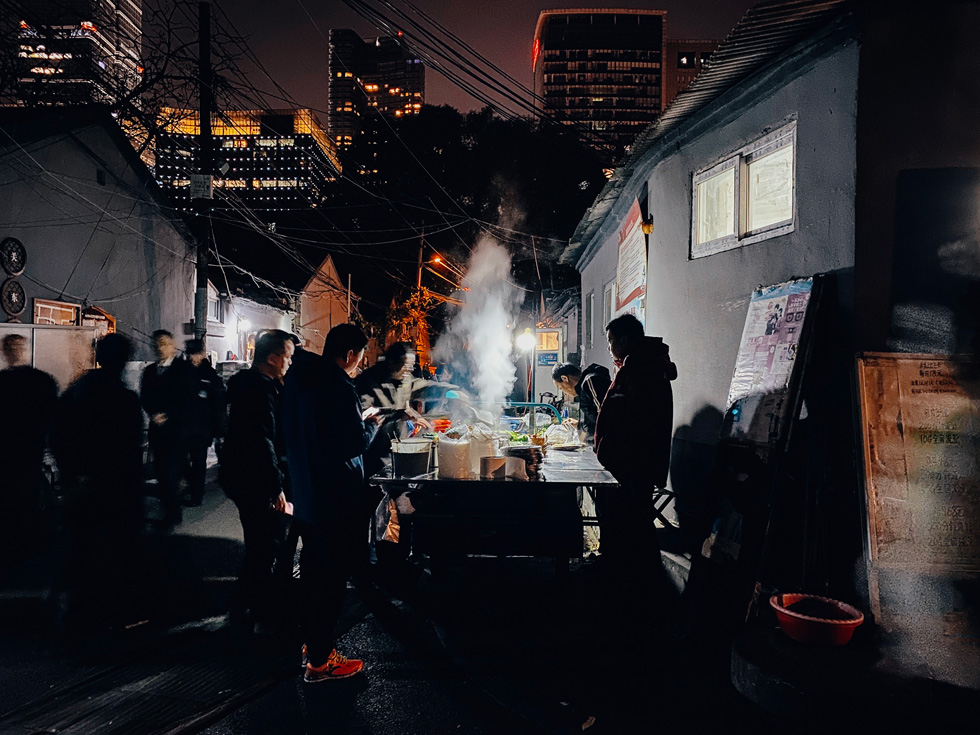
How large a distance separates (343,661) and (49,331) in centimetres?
684

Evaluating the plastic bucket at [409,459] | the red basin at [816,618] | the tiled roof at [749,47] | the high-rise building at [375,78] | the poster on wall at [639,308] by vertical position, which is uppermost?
the high-rise building at [375,78]

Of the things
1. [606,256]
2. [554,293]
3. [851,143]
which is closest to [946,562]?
[851,143]

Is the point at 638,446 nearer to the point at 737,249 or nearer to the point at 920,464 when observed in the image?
the point at 920,464

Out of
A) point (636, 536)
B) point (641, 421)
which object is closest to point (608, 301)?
point (641, 421)

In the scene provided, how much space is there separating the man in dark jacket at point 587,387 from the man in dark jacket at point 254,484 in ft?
10.9

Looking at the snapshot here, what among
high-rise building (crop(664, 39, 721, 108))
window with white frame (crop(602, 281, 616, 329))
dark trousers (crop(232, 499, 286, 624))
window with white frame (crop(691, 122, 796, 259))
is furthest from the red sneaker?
high-rise building (crop(664, 39, 721, 108))

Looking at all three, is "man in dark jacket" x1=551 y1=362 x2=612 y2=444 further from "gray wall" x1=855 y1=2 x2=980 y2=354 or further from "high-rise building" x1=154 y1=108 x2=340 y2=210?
"high-rise building" x1=154 y1=108 x2=340 y2=210

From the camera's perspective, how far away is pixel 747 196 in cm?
599

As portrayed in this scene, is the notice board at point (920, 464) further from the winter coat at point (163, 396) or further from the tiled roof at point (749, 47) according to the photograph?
the winter coat at point (163, 396)

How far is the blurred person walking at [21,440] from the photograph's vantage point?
6.44 metres

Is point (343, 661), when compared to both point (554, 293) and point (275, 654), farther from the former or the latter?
point (554, 293)

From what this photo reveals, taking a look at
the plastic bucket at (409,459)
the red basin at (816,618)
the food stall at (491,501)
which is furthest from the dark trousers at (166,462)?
the red basin at (816,618)

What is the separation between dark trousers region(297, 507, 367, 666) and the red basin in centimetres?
308

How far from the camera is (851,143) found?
14.9 feet
